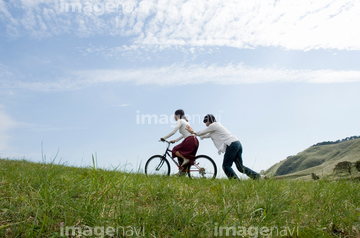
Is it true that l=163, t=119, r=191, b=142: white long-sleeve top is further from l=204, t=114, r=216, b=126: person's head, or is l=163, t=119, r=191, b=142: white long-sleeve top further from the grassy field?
the grassy field

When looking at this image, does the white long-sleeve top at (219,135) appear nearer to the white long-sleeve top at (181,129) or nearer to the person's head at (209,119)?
the person's head at (209,119)

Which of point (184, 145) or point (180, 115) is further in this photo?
point (180, 115)

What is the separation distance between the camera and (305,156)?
18.8m

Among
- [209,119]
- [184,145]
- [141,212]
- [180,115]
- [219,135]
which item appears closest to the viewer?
[141,212]

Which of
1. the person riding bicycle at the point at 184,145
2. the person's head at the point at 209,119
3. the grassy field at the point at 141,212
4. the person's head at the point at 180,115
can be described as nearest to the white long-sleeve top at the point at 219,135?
the person's head at the point at 209,119

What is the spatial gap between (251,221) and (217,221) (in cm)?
46

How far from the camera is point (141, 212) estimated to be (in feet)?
11.4

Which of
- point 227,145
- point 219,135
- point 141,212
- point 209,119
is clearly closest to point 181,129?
point 209,119

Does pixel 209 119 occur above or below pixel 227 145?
above

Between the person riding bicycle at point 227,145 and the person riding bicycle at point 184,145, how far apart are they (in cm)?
57

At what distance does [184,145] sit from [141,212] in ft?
19.2

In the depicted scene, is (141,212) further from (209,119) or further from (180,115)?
(180,115)

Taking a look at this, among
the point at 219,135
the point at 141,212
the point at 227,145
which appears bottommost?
the point at 141,212

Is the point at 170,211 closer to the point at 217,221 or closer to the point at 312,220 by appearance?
the point at 217,221
